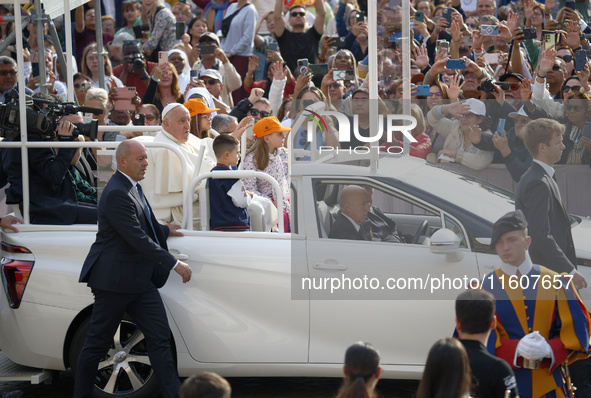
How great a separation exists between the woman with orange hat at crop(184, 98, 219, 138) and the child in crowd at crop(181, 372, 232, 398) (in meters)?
4.95

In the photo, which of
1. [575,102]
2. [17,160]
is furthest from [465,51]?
[17,160]

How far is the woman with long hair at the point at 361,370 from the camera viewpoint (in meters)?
3.65

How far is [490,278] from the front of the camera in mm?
5105

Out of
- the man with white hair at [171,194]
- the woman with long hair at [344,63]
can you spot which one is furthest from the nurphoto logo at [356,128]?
the woman with long hair at [344,63]

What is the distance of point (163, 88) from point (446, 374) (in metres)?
7.20

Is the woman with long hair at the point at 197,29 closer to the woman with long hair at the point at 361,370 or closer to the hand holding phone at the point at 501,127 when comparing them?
the hand holding phone at the point at 501,127

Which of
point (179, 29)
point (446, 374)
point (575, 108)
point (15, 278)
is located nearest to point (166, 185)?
point (15, 278)

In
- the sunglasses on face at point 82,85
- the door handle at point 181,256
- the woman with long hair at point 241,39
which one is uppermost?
the woman with long hair at point 241,39

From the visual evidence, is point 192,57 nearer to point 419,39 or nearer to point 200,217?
point 419,39

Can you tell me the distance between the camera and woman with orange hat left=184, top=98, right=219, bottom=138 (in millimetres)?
8242

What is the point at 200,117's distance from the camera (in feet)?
27.2

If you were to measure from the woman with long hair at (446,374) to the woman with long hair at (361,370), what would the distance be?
0.21 m

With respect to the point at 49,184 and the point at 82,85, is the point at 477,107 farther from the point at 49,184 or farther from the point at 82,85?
the point at 82,85

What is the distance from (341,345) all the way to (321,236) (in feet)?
2.36
